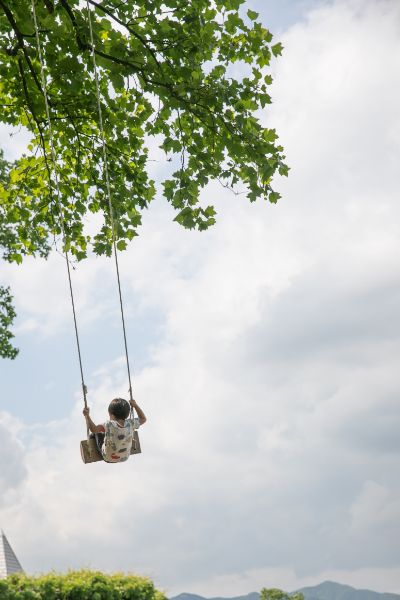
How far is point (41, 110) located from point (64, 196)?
83.3 inches

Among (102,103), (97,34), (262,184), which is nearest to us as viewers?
(97,34)

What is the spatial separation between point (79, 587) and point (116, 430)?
254 inches

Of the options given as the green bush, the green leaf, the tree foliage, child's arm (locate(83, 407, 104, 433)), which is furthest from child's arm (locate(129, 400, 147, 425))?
the tree foliage

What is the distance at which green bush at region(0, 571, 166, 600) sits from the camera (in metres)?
16.0

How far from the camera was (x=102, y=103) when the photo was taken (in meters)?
16.4

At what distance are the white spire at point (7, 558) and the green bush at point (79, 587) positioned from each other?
680 inches

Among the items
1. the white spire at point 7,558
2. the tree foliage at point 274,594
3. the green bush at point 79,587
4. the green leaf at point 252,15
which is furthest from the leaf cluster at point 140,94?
the tree foliage at point 274,594

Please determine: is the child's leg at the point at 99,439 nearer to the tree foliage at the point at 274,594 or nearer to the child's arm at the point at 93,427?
the child's arm at the point at 93,427

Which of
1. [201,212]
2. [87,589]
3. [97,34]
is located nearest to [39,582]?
[87,589]

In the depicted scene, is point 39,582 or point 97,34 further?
point 39,582

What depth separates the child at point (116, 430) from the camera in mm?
11836

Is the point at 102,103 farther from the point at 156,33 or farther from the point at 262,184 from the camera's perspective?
the point at 262,184

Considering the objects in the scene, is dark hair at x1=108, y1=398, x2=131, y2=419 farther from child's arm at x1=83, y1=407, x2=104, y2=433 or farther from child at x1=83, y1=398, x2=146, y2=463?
child's arm at x1=83, y1=407, x2=104, y2=433

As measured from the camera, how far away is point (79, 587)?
17.0m
